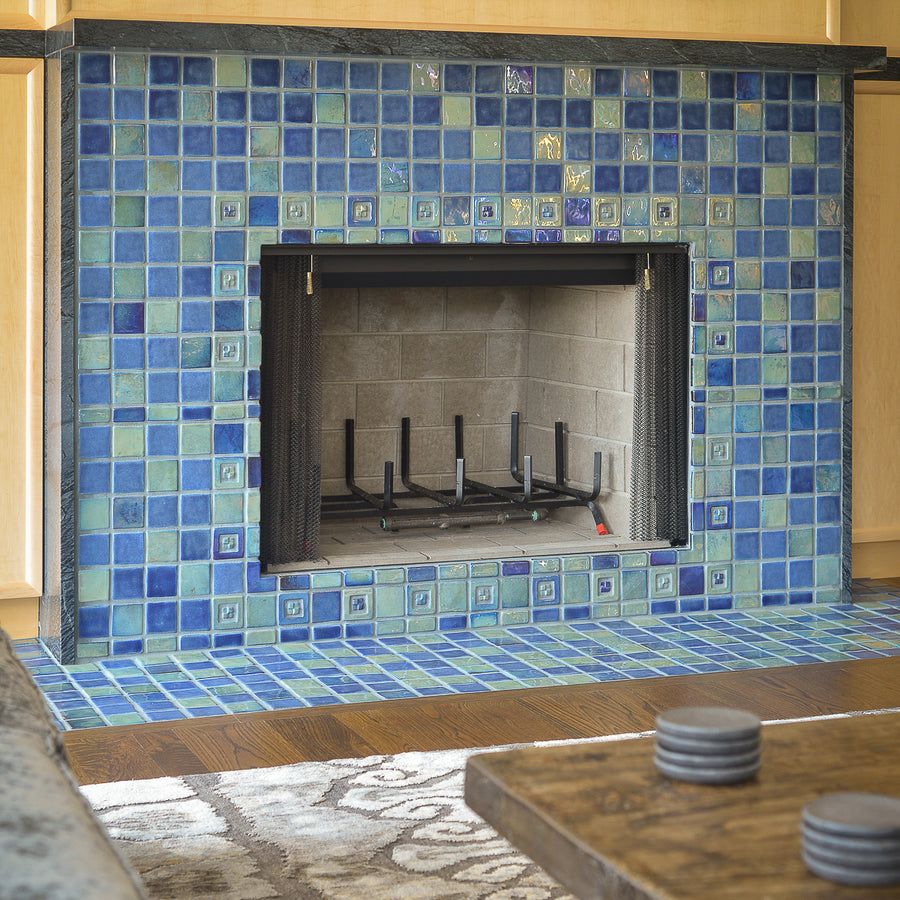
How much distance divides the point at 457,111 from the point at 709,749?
2545mm

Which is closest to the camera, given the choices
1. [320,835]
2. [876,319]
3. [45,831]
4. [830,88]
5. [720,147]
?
[45,831]

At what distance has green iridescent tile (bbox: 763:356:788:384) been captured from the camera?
4355 mm

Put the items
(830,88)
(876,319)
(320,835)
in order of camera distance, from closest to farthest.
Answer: (320,835) < (830,88) < (876,319)

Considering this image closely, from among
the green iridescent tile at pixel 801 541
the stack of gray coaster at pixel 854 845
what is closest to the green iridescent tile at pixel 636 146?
the green iridescent tile at pixel 801 541

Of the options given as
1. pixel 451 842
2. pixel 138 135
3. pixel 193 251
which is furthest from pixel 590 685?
pixel 138 135

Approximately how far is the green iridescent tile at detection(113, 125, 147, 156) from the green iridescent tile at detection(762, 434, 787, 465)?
203 centimetres

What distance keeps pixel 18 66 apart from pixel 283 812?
2.15 meters

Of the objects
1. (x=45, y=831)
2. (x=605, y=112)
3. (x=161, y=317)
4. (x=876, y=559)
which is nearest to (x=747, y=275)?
(x=605, y=112)

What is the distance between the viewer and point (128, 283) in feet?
12.3

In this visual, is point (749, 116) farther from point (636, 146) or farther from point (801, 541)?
point (801, 541)

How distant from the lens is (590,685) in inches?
140

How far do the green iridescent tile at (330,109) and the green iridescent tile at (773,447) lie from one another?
1.61 m

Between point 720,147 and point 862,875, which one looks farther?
point 720,147

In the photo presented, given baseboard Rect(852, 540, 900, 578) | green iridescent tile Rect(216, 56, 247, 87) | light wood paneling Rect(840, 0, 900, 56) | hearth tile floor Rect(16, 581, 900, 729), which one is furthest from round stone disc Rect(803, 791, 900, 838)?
light wood paneling Rect(840, 0, 900, 56)
